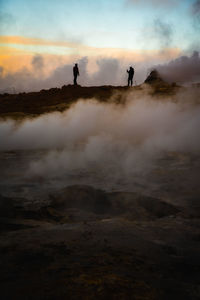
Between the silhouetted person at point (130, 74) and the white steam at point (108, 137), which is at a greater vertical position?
the silhouetted person at point (130, 74)

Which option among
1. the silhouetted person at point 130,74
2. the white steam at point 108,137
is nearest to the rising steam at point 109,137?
the white steam at point 108,137

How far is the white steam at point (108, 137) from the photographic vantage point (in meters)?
6.32

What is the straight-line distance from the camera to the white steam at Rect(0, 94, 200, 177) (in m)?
6.32

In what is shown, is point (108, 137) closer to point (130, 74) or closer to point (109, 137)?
point (109, 137)

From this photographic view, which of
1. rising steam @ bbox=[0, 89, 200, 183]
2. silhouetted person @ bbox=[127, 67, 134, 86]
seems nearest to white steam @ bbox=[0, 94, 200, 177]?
rising steam @ bbox=[0, 89, 200, 183]

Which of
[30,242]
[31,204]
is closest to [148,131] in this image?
[31,204]

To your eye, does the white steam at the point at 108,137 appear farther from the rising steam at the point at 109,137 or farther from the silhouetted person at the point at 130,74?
the silhouetted person at the point at 130,74

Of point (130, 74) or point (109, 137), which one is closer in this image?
point (109, 137)

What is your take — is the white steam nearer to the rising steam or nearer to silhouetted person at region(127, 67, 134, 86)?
the rising steam

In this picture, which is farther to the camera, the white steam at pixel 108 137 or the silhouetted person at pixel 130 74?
the silhouetted person at pixel 130 74

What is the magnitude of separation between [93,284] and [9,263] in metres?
0.80

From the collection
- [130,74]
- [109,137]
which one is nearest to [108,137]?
[109,137]

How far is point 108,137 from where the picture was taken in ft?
30.3

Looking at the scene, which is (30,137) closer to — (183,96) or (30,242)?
(30,242)
